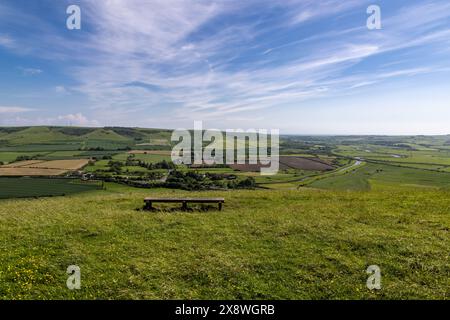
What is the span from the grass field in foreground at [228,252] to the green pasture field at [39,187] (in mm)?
38805

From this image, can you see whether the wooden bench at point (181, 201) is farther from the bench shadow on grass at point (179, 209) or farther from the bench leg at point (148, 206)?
the bench shadow on grass at point (179, 209)

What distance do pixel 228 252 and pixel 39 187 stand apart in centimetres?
5937

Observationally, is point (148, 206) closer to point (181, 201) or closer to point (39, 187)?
point (181, 201)

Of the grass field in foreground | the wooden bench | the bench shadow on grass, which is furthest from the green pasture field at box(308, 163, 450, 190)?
the grass field in foreground

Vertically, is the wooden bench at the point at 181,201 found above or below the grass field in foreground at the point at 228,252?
above

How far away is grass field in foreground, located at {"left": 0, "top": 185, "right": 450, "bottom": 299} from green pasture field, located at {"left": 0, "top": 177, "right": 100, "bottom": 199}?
1528 inches

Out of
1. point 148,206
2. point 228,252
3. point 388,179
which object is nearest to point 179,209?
point 148,206

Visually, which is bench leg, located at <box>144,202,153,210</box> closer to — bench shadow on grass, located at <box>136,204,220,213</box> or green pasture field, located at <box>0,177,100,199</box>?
bench shadow on grass, located at <box>136,204,220,213</box>

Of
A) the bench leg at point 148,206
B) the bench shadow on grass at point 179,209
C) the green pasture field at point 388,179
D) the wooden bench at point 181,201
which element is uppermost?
the wooden bench at point 181,201

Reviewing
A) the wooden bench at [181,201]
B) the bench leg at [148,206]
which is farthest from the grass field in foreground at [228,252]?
the wooden bench at [181,201]

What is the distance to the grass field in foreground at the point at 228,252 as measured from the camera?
28.5 ft

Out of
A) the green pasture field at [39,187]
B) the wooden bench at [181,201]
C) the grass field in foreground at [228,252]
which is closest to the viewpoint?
the grass field in foreground at [228,252]

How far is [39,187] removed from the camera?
55875mm

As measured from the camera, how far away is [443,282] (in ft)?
29.1
